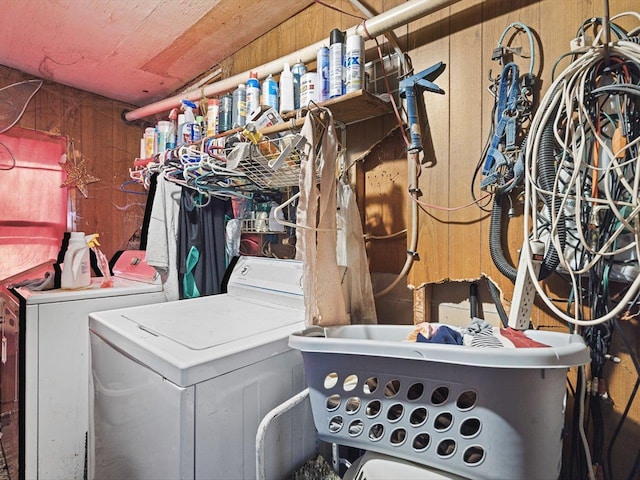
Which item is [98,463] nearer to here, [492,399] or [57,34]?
[492,399]

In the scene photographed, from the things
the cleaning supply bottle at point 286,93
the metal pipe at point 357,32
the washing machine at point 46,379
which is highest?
the metal pipe at point 357,32

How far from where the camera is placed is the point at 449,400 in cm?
77

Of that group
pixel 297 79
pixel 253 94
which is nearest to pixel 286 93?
pixel 297 79

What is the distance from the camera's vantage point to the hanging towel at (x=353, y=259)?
4.54ft

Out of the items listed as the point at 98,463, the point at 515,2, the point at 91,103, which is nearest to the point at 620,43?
the point at 515,2

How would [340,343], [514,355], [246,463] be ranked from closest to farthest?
[514,355] < [340,343] < [246,463]

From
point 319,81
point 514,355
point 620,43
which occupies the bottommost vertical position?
point 514,355

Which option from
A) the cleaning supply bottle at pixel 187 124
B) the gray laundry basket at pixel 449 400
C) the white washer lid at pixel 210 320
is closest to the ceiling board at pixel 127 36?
the cleaning supply bottle at pixel 187 124

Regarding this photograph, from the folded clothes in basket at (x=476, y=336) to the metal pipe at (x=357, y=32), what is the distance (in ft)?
3.83

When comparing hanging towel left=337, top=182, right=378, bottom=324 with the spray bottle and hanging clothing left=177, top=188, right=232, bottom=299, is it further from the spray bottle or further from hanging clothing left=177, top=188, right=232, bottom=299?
the spray bottle

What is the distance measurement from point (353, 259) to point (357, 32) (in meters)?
0.98

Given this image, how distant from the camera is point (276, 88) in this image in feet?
5.77

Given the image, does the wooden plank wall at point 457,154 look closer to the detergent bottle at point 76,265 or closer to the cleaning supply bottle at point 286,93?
the cleaning supply bottle at point 286,93

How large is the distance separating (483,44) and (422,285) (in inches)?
38.2
